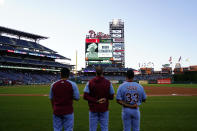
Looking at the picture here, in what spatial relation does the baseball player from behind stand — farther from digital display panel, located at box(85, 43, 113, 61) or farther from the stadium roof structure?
the stadium roof structure

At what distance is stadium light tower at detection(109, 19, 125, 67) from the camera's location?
79875mm

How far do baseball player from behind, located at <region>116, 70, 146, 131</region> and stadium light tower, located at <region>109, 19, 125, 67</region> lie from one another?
74856mm

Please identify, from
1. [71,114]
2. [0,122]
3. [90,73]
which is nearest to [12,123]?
[0,122]

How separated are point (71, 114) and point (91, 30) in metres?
61.8

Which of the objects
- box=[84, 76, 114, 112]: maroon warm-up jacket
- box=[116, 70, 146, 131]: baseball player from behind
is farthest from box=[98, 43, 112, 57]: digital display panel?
box=[84, 76, 114, 112]: maroon warm-up jacket

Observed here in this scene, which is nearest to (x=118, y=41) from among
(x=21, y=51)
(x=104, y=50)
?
(x=104, y=50)

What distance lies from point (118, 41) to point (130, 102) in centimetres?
7736

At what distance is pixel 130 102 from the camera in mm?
4238

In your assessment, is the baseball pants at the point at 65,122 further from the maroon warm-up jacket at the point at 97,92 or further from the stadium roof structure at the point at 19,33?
the stadium roof structure at the point at 19,33

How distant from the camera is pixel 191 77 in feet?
243

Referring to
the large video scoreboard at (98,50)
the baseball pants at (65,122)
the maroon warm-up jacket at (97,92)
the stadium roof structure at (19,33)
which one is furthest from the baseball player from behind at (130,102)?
the stadium roof structure at (19,33)

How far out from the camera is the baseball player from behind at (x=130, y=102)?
4.20 m

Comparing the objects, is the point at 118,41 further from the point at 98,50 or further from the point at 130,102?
the point at 130,102

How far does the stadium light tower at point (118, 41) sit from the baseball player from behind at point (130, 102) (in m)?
74.9
